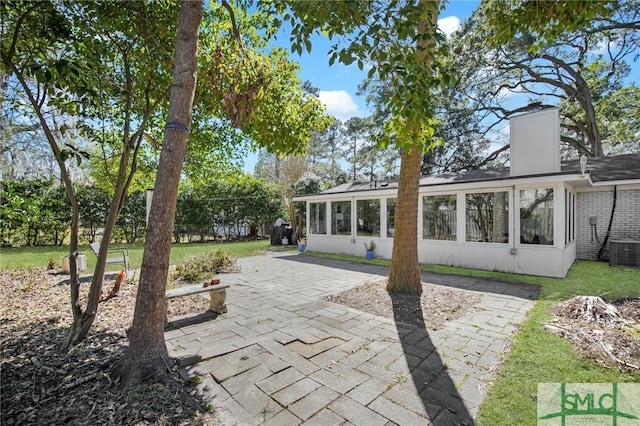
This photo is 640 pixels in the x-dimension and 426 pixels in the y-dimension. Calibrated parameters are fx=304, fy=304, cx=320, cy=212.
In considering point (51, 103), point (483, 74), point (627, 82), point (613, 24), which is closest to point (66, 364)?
point (51, 103)

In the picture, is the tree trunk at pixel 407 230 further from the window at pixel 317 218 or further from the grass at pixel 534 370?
the window at pixel 317 218

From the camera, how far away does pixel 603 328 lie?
368 cm

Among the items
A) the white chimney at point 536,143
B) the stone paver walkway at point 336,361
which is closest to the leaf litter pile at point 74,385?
the stone paver walkway at point 336,361

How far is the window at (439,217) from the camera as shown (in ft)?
29.2

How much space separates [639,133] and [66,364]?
74.1ft

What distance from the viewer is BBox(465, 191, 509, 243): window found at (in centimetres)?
793

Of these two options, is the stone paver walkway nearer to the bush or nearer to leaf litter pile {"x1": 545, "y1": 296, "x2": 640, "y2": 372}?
leaf litter pile {"x1": 545, "y1": 296, "x2": 640, "y2": 372}

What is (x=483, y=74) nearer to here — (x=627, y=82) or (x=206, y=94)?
(x=627, y=82)

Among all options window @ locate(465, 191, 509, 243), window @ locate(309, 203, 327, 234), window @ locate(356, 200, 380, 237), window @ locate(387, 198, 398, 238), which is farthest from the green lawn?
window @ locate(309, 203, 327, 234)

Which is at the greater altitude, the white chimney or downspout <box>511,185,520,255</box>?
the white chimney

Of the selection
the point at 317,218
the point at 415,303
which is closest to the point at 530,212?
the point at 415,303

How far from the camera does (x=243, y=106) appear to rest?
13.5 ft

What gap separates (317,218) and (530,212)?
759 centimetres

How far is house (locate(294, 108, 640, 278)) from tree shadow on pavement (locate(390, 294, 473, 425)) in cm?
513
